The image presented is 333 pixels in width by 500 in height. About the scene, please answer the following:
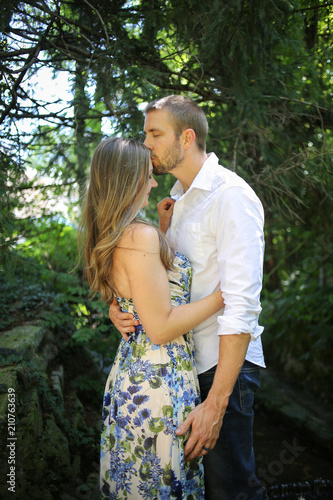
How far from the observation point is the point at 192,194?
2.08m

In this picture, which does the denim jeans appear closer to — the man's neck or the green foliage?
the man's neck

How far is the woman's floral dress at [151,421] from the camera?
166 centimetres

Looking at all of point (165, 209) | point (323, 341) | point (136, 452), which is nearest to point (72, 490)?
point (136, 452)

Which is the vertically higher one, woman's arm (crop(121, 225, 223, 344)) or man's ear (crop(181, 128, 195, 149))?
man's ear (crop(181, 128, 195, 149))

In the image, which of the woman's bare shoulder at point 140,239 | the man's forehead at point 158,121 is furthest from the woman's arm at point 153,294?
the man's forehead at point 158,121

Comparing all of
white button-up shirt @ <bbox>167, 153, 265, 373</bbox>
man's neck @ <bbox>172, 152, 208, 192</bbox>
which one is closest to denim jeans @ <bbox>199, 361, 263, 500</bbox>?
white button-up shirt @ <bbox>167, 153, 265, 373</bbox>

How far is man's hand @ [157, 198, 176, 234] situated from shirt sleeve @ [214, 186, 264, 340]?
0.58 metres

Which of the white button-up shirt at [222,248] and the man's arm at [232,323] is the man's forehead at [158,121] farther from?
the man's arm at [232,323]

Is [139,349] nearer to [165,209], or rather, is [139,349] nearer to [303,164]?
[165,209]

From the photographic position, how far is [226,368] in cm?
169

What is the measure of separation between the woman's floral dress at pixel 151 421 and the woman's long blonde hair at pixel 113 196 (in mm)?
230

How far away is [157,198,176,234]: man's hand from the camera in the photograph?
7.75 ft

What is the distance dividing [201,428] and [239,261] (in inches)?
28.1

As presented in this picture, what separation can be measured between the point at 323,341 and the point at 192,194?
293cm
